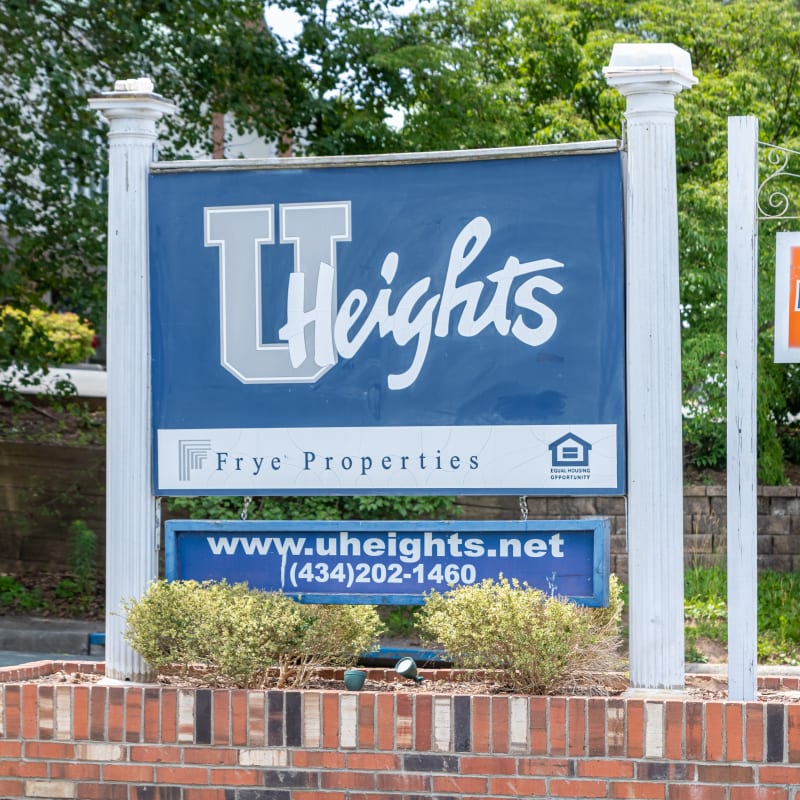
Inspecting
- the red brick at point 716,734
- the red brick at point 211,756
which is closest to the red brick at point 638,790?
the red brick at point 716,734

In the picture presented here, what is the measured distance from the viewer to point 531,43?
1255 centimetres

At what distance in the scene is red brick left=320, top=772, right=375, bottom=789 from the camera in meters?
5.19

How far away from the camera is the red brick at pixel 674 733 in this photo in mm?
4961

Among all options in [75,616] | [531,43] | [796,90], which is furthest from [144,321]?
[796,90]

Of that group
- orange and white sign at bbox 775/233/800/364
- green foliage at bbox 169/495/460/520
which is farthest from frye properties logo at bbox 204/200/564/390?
green foliage at bbox 169/495/460/520

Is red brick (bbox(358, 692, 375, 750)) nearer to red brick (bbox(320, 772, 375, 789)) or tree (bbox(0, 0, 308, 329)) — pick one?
red brick (bbox(320, 772, 375, 789))

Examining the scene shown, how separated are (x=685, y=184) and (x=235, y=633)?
752cm

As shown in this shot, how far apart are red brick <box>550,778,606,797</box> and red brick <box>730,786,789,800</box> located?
1.74ft

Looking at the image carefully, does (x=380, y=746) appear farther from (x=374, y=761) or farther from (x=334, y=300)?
(x=334, y=300)

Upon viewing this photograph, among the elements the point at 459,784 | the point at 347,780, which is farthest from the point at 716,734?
the point at 347,780

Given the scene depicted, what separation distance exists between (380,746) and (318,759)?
281mm

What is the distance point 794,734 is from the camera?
193 inches

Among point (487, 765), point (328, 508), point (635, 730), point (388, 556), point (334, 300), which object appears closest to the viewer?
point (635, 730)

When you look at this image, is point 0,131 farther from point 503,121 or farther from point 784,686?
point 784,686
